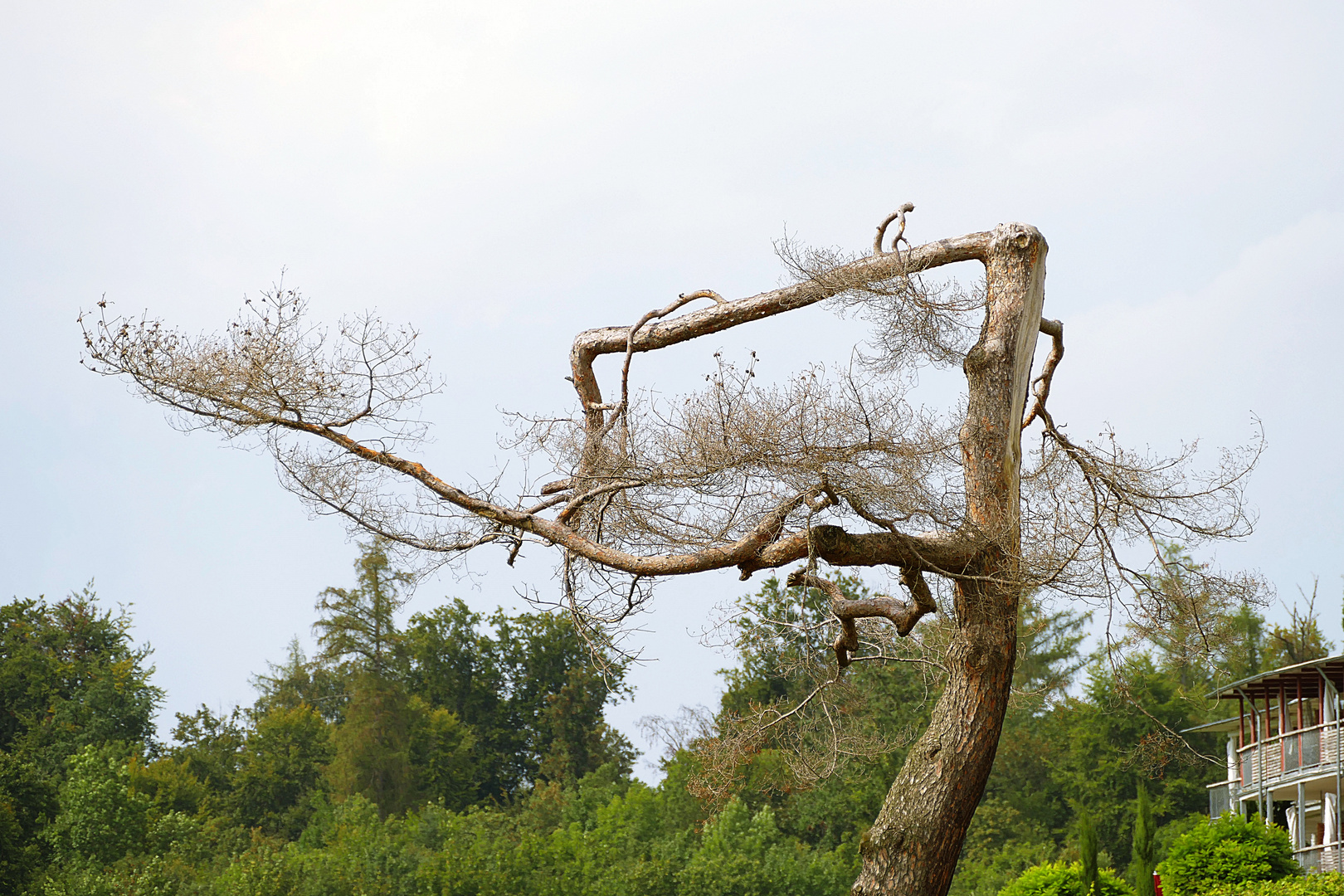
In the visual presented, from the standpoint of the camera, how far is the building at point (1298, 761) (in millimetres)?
20125

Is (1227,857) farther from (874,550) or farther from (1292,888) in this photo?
(874,550)

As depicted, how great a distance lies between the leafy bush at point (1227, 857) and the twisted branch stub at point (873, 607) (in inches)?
313

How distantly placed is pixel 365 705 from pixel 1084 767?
1793 cm

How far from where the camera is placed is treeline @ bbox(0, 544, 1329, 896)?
24.3 meters

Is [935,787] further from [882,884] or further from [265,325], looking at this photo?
[265,325]

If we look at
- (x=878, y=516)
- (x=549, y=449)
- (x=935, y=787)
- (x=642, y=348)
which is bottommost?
(x=935, y=787)

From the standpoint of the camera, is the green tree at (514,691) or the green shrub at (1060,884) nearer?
the green shrub at (1060,884)

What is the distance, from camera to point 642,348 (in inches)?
363

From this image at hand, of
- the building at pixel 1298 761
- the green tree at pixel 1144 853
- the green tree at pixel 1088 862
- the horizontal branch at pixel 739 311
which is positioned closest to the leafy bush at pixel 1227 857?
the green tree at pixel 1088 862

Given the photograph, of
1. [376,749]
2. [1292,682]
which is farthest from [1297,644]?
[376,749]

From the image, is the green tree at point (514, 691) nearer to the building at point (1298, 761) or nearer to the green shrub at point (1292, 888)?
the building at point (1298, 761)

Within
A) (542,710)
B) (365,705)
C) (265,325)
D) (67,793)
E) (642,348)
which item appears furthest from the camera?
(542,710)

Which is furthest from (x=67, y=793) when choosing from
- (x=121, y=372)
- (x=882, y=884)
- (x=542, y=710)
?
(x=882, y=884)

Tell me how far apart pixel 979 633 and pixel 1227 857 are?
8.14m
